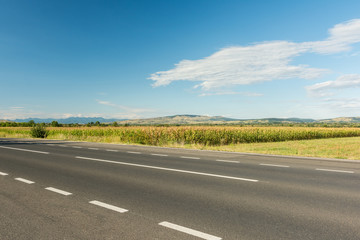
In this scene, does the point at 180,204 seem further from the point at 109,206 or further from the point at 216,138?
the point at 216,138

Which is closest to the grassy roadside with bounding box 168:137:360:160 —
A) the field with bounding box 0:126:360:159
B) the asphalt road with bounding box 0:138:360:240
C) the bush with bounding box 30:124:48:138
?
the field with bounding box 0:126:360:159

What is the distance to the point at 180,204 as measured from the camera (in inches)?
196

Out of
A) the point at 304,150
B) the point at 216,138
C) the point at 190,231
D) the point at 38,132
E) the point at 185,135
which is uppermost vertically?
the point at 38,132

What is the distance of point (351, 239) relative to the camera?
3.45m

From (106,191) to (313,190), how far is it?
4.98 meters

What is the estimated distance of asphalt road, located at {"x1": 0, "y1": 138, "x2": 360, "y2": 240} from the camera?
3725mm

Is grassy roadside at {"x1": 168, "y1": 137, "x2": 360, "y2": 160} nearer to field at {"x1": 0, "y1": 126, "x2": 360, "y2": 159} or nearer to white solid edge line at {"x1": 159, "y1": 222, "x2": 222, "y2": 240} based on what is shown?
field at {"x1": 0, "y1": 126, "x2": 360, "y2": 159}

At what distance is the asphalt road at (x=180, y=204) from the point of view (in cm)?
372

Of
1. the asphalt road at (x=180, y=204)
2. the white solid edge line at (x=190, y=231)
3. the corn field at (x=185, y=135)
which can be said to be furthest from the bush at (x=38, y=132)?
the white solid edge line at (x=190, y=231)

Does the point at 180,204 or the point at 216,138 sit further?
the point at 216,138

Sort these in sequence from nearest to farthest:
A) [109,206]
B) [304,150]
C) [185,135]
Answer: [109,206] → [304,150] → [185,135]

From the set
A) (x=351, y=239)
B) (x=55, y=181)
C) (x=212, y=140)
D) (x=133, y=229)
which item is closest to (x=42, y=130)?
(x=212, y=140)

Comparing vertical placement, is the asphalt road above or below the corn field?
below

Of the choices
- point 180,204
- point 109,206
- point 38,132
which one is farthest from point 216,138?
point 38,132
